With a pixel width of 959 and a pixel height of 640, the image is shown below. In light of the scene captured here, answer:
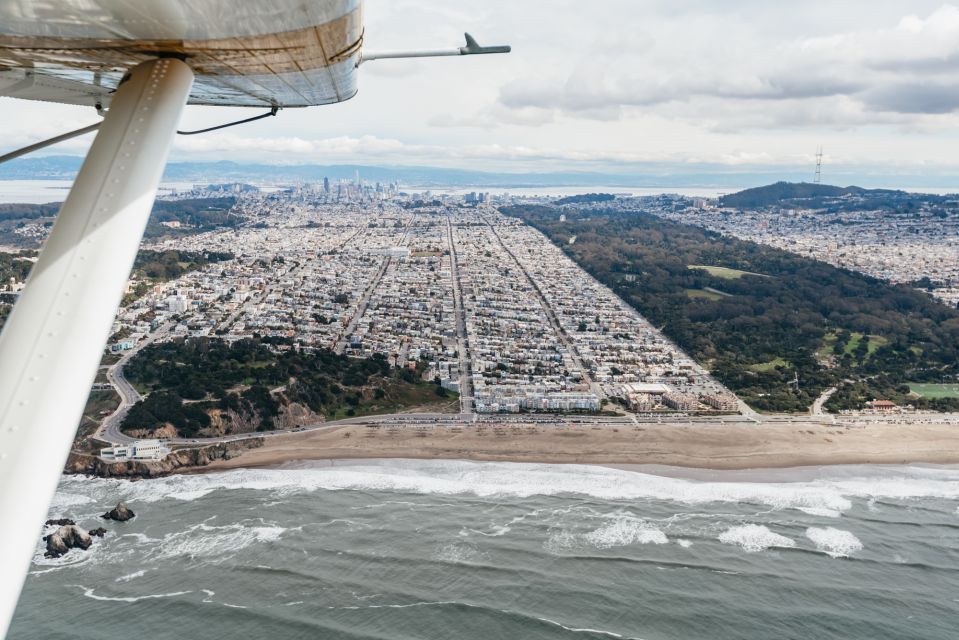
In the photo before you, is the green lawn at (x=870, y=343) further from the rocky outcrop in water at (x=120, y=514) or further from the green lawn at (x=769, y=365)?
the rocky outcrop in water at (x=120, y=514)

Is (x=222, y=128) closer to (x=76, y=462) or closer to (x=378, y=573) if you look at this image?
(x=378, y=573)

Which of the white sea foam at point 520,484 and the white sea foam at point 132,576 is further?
the white sea foam at point 520,484

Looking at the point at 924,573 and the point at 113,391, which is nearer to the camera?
the point at 924,573

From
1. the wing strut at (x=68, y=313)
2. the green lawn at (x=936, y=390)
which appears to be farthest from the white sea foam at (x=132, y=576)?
the green lawn at (x=936, y=390)

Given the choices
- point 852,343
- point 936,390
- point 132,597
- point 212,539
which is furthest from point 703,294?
point 132,597

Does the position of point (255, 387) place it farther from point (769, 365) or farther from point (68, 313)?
point (68, 313)

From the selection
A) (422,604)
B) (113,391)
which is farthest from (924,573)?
(113,391)
